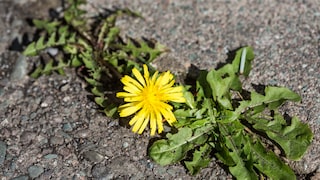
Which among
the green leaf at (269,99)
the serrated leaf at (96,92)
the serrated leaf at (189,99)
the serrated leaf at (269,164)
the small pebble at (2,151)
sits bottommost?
the serrated leaf at (269,164)

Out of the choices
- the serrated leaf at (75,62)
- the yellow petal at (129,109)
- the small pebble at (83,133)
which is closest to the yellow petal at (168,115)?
the yellow petal at (129,109)

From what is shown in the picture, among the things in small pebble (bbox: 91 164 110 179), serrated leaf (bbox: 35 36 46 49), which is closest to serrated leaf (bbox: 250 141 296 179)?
small pebble (bbox: 91 164 110 179)

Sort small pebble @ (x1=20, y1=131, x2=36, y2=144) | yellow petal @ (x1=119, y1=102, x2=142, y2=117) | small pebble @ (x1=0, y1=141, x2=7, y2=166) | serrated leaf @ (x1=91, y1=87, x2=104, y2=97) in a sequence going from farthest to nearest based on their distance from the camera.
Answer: serrated leaf @ (x1=91, y1=87, x2=104, y2=97) → small pebble @ (x1=20, y1=131, x2=36, y2=144) → small pebble @ (x1=0, y1=141, x2=7, y2=166) → yellow petal @ (x1=119, y1=102, x2=142, y2=117)

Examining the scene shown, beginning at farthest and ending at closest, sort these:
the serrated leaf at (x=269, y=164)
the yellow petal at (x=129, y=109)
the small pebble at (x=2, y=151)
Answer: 1. the small pebble at (x=2, y=151)
2. the yellow petal at (x=129, y=109)
3. the serrated leaf at (x=269, y=164)

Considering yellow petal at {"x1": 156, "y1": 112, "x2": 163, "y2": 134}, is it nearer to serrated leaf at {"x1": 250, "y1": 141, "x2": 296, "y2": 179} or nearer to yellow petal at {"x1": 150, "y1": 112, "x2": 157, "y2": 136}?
yellow petal at {"x1": 150, "y1": 112, "x2": 157, "y2": 136}

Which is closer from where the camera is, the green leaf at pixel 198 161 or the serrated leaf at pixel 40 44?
the green leaf at pixel 198 161

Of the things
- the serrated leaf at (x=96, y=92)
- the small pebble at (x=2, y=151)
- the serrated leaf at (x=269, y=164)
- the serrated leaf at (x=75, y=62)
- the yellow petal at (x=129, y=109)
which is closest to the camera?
the serrated leaf at (x=269, y=164)

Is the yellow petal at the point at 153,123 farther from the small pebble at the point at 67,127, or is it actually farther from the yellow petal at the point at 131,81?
the small pebble at the point at 67,127

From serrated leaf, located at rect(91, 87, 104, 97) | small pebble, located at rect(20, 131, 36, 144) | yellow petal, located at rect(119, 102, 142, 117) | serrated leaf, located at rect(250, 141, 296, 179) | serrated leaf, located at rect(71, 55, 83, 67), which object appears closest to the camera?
serrated leaf, located at rect(250, 141, 296, 179)
